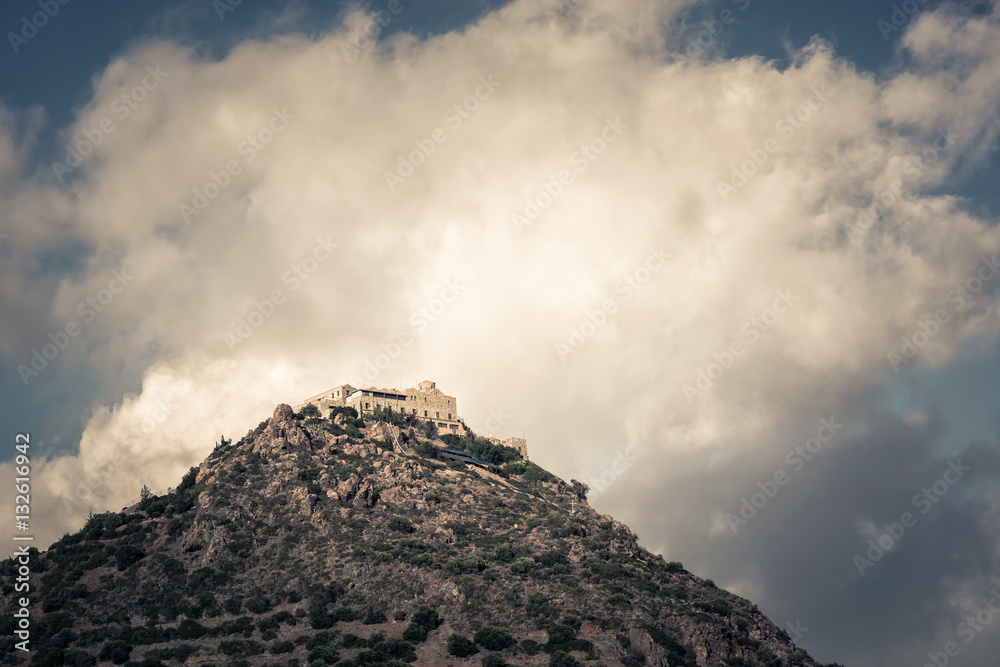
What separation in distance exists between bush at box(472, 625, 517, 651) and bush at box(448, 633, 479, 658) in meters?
1.10

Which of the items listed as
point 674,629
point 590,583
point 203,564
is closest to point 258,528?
point 203,564

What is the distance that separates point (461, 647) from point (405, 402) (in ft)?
279

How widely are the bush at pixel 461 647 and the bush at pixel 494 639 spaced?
1.10 metres

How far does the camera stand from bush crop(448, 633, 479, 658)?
3465 inches

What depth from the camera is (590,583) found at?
343 ft

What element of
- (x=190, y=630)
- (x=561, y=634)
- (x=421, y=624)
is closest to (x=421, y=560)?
(x=421, y=624)

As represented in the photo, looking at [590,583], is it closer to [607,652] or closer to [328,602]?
[607,652]

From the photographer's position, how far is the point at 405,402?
6693 inches

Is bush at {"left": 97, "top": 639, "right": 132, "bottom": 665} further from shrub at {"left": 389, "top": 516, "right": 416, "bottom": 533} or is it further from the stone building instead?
the stone building

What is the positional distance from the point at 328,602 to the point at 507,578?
21104 millimetres

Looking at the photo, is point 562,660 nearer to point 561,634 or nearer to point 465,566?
point 561,634

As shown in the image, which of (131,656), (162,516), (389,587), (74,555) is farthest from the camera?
(162,516)

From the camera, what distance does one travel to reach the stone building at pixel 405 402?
164 m

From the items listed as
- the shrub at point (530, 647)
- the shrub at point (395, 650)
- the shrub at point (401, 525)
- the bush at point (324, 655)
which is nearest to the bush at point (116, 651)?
the bush at point (324, 655)
